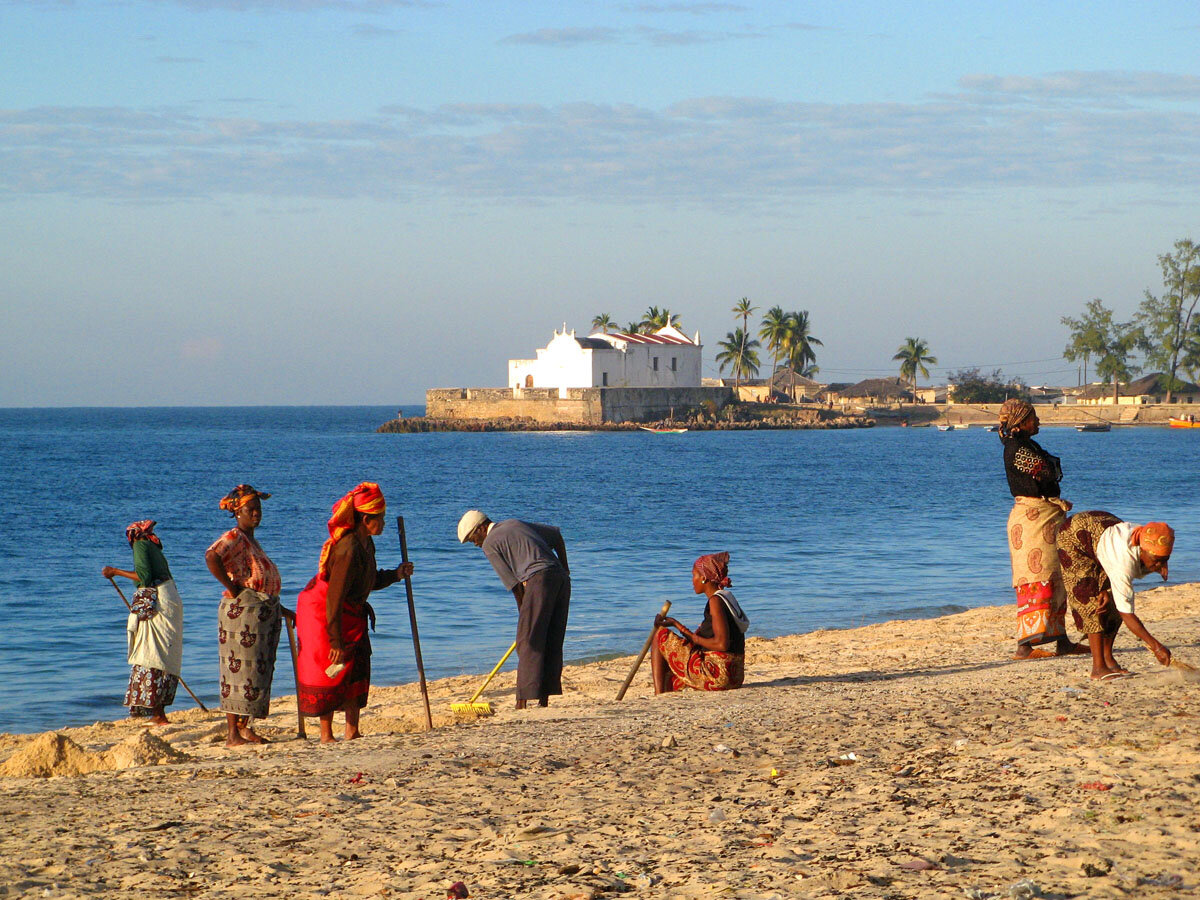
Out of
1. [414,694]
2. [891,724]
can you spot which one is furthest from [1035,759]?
[414,694]

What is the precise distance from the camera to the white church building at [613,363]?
97438 mm

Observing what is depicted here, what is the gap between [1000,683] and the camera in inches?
309

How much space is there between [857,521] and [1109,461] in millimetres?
35305

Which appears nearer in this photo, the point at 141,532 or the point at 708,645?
the point at 708,645

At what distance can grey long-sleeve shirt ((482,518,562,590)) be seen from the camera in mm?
8039

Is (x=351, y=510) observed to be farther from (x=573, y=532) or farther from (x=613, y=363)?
(x=613, y=363)

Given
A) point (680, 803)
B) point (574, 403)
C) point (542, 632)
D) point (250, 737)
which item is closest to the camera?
point (680, 803)

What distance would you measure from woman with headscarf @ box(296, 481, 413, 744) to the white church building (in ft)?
294

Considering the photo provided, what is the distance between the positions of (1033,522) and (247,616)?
5.32 meters

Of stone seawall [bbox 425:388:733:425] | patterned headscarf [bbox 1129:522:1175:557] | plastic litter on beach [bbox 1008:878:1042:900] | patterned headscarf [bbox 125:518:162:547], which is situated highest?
stone seawall [bbox 425:388:733:425]

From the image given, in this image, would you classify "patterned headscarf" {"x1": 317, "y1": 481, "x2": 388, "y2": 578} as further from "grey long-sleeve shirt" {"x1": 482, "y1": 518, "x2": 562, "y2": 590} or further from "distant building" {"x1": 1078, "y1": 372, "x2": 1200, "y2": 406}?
"distant building" {"x1": 1078, "y1": 372, "x2": 1200, "y2": 406}

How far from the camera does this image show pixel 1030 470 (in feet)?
27.8

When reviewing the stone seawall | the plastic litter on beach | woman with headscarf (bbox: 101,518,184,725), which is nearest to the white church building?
the stone seawall

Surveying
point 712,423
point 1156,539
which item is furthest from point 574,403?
point 1156,539
